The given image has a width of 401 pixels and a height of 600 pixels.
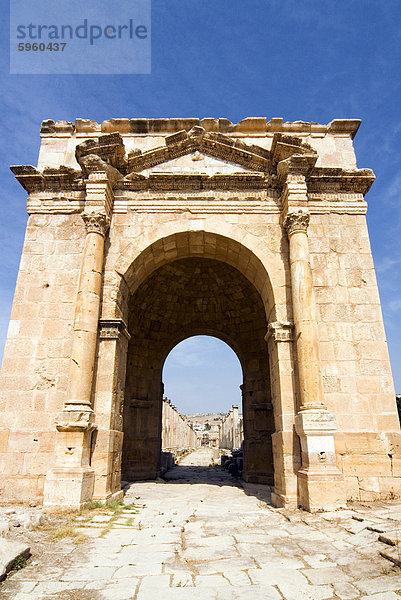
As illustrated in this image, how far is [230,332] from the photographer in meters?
13.6

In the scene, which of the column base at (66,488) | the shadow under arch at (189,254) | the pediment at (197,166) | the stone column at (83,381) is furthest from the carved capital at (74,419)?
the pediment at (197,166)

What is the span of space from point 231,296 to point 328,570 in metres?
10.6

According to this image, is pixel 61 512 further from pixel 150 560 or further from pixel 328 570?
pixel 328 570

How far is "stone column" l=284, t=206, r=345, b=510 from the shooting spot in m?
5.79

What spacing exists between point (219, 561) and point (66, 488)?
119 inches

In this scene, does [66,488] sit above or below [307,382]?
below

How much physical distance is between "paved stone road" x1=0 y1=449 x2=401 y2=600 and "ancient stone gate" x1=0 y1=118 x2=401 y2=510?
3.39 feet

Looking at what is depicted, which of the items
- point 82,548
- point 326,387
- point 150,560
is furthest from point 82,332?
point 326,387

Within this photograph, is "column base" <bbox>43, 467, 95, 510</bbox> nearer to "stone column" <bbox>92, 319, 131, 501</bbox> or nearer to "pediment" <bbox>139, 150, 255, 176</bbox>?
"stone column" <bbox>92, 319, 131, 501</bbox>

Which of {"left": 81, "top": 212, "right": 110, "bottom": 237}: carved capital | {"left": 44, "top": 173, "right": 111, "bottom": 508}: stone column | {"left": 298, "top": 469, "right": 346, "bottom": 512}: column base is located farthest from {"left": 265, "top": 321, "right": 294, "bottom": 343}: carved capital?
{"left": 81, "top": 212, "right": 110, "bottom": 237}: carved capital

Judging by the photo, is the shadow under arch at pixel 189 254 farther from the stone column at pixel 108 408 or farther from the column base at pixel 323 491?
the column base at pixel 323 491

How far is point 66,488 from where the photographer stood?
18.9 feet

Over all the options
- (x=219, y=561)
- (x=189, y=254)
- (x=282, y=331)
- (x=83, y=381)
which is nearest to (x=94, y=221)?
(x=189, y=254)

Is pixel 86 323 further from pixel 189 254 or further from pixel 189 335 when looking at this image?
pixel 189 335
